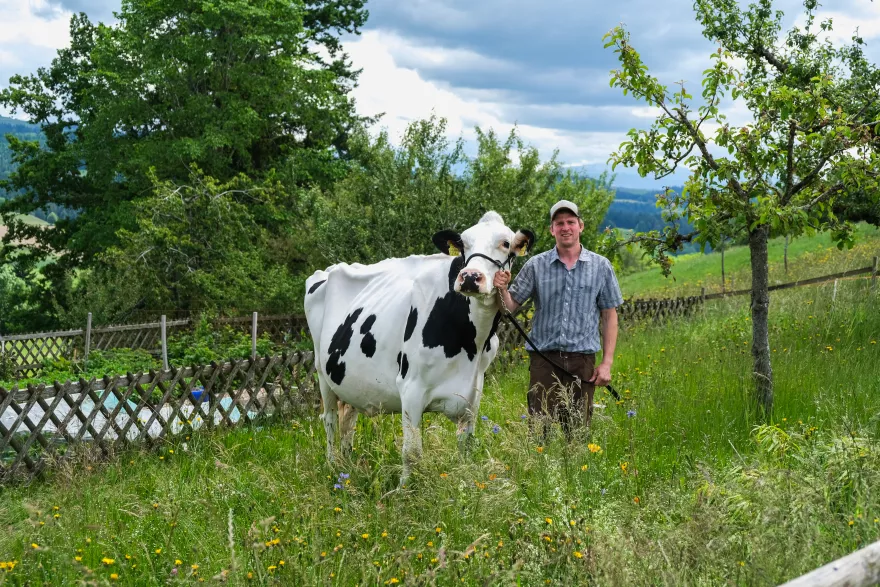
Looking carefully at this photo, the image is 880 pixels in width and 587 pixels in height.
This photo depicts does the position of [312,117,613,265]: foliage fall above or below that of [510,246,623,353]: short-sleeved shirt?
above

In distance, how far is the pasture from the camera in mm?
3010

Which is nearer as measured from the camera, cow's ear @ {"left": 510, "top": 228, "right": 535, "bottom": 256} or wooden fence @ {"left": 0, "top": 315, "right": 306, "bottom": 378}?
cow's ear @ {"left": 510, "top": 228, "right": 535, "bottom": 256}

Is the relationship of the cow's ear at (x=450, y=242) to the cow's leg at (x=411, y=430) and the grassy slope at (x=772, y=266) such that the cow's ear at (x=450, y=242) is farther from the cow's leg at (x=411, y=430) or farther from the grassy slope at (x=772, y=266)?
the grassy slope at (x=772, y=266)

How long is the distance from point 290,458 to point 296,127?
951 inches

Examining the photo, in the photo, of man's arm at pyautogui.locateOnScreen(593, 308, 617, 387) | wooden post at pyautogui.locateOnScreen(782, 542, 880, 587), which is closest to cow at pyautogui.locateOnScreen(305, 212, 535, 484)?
man's arm at pyautogui.locateOnScreen(593, 308, 617, 387)

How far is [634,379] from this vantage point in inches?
313

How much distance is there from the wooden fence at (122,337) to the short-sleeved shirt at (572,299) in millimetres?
11673

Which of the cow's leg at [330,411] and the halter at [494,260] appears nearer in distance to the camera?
the halter at [494,260]

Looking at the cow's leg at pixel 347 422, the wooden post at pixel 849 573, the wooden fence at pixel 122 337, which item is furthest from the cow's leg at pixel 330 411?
the wooden fence at pixel 122 337

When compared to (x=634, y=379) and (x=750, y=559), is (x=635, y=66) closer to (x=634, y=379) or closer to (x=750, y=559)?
(x=634, y=379)

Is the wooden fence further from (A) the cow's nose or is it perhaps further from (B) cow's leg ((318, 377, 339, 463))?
(A) the cow's nose

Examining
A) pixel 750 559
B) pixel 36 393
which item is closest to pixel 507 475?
pixel 750 559

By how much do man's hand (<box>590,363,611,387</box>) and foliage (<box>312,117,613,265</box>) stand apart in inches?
331

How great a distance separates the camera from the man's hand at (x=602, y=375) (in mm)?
4641
